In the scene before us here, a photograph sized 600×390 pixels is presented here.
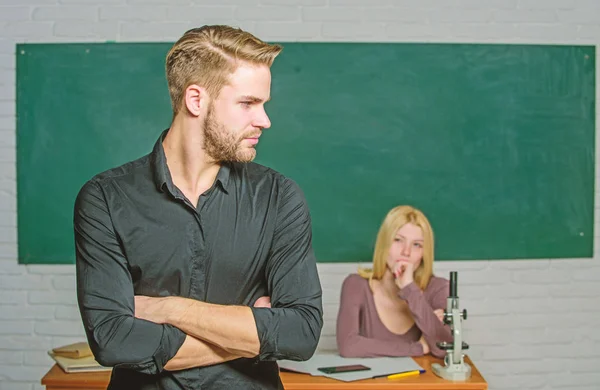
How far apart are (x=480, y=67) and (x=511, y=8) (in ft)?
1.08

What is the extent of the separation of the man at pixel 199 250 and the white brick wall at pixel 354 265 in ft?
7.34

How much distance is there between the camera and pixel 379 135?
396 cm

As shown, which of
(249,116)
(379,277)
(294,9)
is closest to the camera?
(249,116)

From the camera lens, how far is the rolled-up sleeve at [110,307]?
1.67m

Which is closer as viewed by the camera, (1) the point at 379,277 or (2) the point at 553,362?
(1) the point at 379,277

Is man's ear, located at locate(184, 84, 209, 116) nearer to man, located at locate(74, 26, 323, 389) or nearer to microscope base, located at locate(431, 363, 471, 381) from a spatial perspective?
man, located at locate(74, 26, 323, 389)

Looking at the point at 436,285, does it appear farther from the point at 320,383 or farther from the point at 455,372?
the point at 320,383

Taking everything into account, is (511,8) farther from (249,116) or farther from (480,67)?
(249,116)

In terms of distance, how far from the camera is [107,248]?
169 centimetres

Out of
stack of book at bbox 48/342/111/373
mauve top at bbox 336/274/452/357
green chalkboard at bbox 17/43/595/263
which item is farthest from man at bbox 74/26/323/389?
green chalkboard at bbox 17/43/595/263

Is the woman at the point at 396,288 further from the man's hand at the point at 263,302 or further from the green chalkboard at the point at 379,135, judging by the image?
the man's hand at the point at 263,302

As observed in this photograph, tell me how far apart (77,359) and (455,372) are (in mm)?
1300

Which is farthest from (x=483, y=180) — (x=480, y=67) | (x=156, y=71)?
(x=156, y=71)

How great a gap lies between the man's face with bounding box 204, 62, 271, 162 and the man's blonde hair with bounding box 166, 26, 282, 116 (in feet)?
0.05
